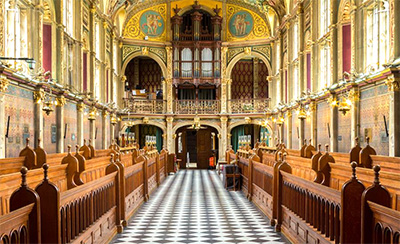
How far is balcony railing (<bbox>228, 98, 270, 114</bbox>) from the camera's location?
30.9 meters

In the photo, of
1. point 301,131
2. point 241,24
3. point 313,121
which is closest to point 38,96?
point 313,121

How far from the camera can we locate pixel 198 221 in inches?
393

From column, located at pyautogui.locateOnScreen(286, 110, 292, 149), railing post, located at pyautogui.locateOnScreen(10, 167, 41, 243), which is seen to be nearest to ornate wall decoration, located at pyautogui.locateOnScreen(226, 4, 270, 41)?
column, located at pyautogui.locateOnScreen(286, 110, 292, 149)

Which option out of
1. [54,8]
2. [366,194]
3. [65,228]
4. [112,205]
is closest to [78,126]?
[54,8]

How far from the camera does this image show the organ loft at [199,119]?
5.65 m

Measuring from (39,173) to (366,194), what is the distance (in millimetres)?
4660

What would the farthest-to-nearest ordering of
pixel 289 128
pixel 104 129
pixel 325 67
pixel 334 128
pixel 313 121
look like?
pixel 104 129 → pixel 289 128 → pixel 313 121 → pixel 325 67 → pixel 334 128

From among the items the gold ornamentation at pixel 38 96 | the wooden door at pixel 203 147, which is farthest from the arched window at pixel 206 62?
the gold ornamentation at pixel 38 96

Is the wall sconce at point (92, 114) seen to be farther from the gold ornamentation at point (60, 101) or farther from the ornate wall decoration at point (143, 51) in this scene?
the ornate wall decoration at point (143, 51)

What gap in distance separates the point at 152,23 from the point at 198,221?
2371 cm

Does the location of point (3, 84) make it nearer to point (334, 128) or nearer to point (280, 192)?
point (280, 192)

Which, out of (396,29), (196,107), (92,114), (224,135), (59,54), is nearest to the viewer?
(396,29)

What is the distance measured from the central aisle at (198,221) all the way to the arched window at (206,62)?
17.2 meters

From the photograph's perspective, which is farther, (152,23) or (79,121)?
(152,23)
